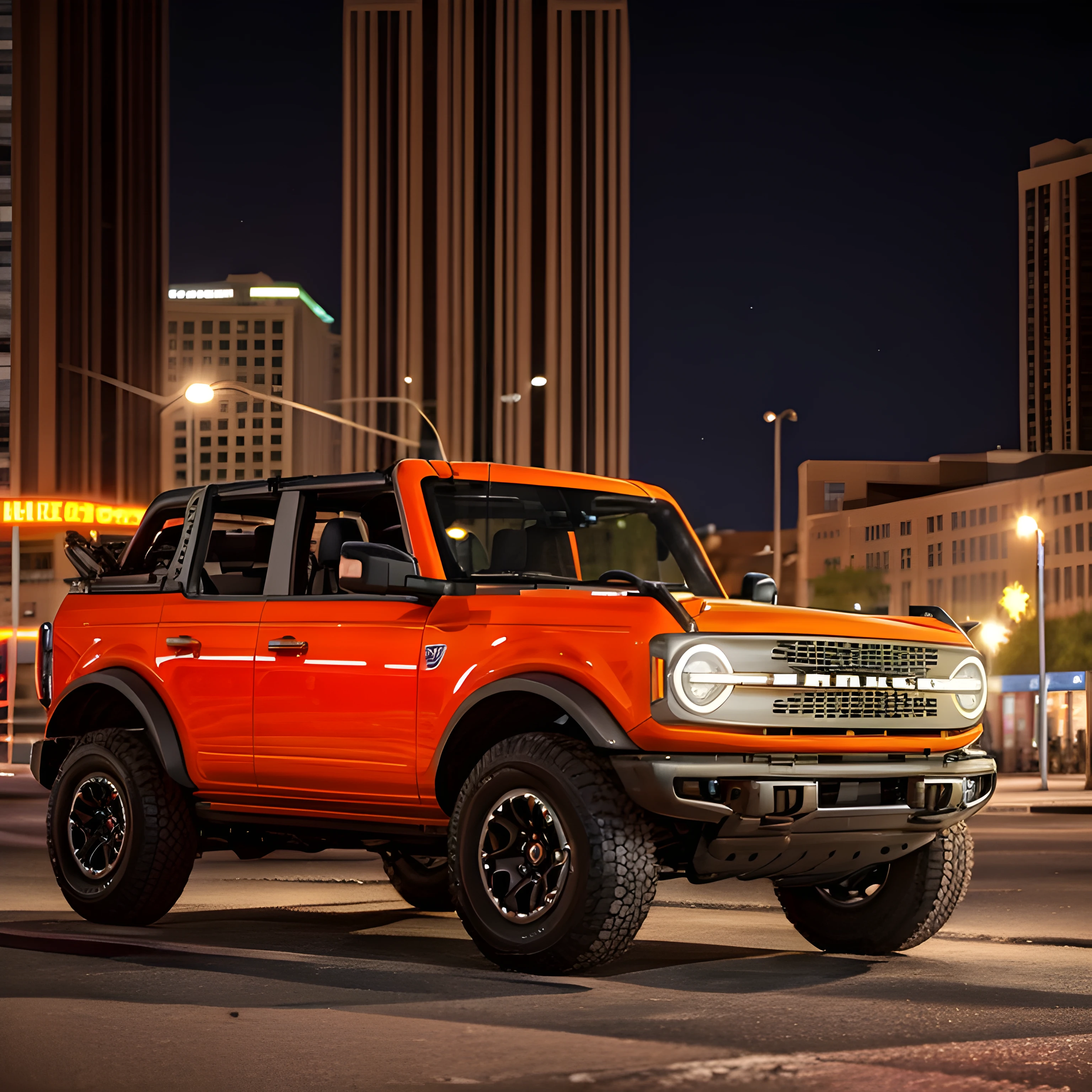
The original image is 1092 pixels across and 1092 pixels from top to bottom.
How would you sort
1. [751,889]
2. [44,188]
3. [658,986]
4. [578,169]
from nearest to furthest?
[658,986] < [751,889] < [44,188] < [578,169]

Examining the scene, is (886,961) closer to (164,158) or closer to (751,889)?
(751,889)

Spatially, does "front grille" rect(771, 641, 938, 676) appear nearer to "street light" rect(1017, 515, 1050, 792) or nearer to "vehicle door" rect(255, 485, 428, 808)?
"vehicle door" rect(255, 485, 428, 808)

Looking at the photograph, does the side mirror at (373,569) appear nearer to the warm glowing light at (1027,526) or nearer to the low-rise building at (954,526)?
the warm glowing light at (1027,526)

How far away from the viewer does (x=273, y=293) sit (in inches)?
7589

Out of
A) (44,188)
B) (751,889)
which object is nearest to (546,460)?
(44,188)

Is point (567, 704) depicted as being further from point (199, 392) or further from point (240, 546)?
point (199, 392)

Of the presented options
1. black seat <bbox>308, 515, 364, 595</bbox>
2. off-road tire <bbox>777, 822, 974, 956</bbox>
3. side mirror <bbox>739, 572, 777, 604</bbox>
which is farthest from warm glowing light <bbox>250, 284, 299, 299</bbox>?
off-road tire <bbox>777, 822, 974, 956</bbox>

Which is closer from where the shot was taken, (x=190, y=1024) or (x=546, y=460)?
(x=190, y=1024)

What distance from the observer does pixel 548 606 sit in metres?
7.47

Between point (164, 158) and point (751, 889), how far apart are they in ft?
370

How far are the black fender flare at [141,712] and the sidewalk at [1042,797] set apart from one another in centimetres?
1207

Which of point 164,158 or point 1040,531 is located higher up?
point 164,158

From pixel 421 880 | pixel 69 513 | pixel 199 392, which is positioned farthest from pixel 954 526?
pixel 421 880

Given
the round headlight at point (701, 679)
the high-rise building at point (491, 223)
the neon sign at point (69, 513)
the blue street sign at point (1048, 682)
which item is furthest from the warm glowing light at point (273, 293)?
the round headlight at point (701, 679)
